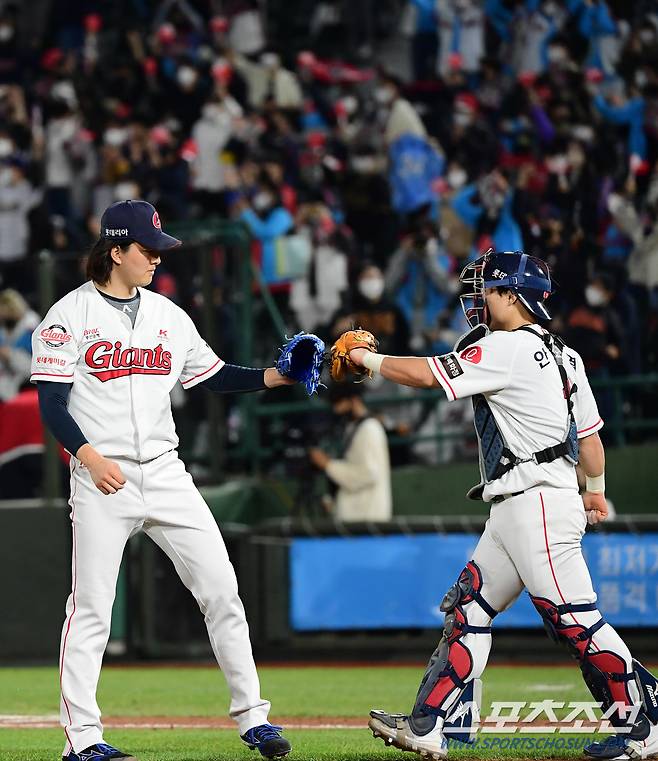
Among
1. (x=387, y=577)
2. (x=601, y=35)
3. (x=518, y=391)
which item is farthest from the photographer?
(x=601, y=35)

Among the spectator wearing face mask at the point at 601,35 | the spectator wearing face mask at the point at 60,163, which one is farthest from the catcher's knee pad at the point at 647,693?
the spectator wearing face mask at the point at 60,163

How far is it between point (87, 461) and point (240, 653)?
3.15ft

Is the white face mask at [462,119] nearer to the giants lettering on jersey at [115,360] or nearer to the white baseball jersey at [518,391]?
the white baseball jersey at [518,391]

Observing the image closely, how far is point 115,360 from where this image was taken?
5.63 metres

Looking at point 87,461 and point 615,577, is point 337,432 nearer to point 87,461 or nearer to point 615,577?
point 615,577

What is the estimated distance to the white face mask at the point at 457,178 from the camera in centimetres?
1543

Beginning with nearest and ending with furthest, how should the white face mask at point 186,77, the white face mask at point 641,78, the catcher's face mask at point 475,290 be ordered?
the catcher's face mask at point 475,290
the white face mask at point 641,78
the white face mask at point 186,77

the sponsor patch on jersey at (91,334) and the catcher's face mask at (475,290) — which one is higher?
the catcher's face mask at (475,290)

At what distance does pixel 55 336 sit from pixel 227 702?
3606 millimetres

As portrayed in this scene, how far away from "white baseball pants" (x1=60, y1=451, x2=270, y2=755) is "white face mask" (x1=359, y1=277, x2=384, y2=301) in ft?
26.2

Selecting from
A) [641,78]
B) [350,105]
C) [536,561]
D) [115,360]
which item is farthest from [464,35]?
[536,561]

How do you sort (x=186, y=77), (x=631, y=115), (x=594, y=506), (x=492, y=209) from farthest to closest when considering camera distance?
(x=186, y=77) → (x=631, y=115) → (x=492, y=209) → (x=594, y=506)

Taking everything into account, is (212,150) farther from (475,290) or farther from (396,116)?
(475,290)

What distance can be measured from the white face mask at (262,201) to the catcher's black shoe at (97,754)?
10.2 meters
